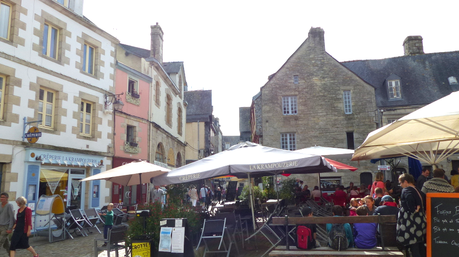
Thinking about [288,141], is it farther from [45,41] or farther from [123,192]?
[45,41]

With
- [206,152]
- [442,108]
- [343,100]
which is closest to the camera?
[442,108]

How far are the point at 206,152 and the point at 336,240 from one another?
3366 cm

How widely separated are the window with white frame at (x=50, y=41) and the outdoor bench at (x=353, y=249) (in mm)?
11395

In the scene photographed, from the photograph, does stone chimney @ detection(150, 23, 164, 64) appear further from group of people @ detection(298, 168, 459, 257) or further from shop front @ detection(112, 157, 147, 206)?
group of people @ detection(298, 168, 459, 257)

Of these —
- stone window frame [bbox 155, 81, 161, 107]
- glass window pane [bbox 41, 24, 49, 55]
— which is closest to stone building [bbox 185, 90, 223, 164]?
stone window frame [bbox 155, 81, 161, 107]

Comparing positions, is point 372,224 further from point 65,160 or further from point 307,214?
point 65,160

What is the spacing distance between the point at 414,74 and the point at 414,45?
3489 mm

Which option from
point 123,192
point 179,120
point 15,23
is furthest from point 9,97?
point 179,120

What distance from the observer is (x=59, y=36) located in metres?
13.3

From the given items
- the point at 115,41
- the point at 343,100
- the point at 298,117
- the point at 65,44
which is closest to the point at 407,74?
the point at 343,100

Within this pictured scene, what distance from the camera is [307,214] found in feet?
18.6

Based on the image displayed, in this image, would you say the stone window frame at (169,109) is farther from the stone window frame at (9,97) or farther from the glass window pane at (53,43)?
the stone window frame at (9,97)

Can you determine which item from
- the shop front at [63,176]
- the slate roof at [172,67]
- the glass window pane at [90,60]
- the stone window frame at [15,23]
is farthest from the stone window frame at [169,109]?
the stone window frame at [15,23]

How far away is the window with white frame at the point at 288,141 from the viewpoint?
24.3 m
